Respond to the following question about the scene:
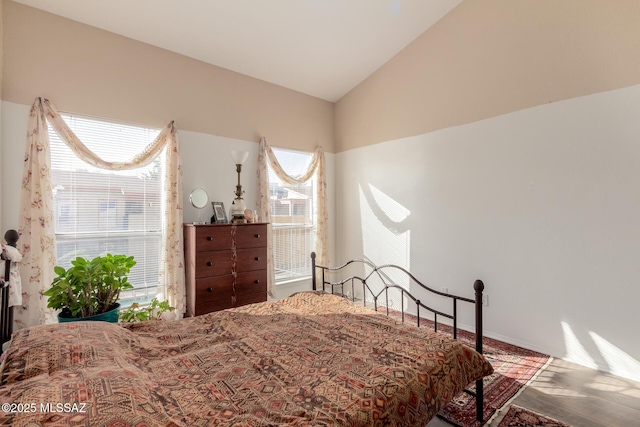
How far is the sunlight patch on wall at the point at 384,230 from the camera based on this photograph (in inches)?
170

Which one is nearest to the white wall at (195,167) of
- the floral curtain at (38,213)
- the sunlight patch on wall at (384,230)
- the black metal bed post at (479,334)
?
the floral curtain at (38,213)

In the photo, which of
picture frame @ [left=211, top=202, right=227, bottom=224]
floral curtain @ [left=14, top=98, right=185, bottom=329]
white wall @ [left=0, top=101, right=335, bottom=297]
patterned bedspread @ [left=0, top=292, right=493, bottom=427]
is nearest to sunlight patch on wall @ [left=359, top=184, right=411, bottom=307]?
white wall @ [left=0, top=101, right=335, bottom=297]

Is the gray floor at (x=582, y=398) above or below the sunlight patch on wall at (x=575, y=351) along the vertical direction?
below

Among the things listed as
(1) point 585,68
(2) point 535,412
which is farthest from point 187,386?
(1) point 585,68

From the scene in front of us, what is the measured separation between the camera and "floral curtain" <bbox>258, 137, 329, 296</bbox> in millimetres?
4320

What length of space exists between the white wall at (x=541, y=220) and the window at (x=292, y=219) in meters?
1.47

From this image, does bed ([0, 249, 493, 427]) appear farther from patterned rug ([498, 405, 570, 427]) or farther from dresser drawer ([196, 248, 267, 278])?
dresser drawer ([196, 248, 267, 278])

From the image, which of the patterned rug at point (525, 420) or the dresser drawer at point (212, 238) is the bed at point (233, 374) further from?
the dresser drawer at point (212, 238)

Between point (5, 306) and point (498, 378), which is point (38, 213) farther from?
point (498, 378)

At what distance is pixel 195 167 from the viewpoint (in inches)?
150

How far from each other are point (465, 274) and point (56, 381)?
368cm

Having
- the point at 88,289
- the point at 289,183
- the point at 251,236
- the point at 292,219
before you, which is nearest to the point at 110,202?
the point at 88,289

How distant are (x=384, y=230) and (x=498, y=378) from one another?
92.5 inches

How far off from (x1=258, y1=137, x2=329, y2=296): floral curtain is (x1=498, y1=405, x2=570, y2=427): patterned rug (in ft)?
9.93
